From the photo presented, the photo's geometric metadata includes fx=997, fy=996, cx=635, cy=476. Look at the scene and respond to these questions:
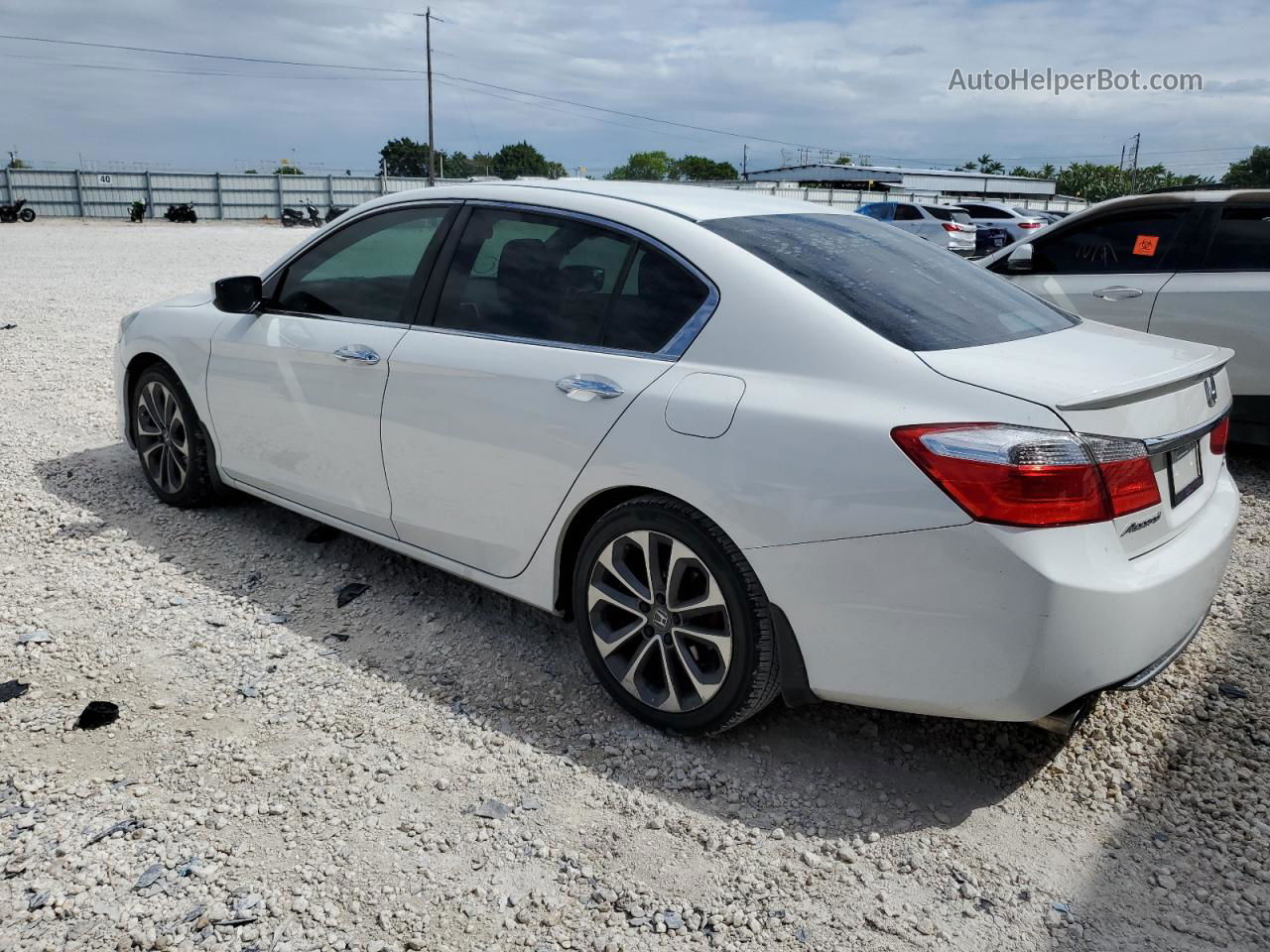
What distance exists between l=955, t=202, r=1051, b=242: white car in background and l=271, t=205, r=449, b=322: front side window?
22.7 metres

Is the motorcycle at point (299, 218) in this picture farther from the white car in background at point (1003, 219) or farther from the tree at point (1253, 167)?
the tree at point (1253, 167)

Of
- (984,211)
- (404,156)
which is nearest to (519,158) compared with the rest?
(404,156)

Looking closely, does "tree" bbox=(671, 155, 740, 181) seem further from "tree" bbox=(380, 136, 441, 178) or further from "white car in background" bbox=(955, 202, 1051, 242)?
"white car in background" bbox=(955, 202, 1051, 242)

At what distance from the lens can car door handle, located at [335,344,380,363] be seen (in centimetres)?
374

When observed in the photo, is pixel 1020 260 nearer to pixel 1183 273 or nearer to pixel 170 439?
pixel 1183 273

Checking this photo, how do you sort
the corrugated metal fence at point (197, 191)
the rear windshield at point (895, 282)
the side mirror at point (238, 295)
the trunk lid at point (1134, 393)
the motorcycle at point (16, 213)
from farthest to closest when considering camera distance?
the corrugated metal fence at point (197, 191) → the motorcycle at point (16, 213) → the side mirror at point (238, 295) → the rear windshield at point (895, 282) → the trunk lid at point (1134, 393)

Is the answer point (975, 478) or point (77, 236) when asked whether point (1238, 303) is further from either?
point (77, 236)

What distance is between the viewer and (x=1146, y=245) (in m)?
6.39

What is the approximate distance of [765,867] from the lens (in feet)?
8.54

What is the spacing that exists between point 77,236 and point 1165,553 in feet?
113

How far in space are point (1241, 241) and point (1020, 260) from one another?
53.0 inches

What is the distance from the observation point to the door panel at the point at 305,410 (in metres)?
3.79

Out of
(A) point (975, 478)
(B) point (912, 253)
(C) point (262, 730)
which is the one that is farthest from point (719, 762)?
(B) point (912, 253)

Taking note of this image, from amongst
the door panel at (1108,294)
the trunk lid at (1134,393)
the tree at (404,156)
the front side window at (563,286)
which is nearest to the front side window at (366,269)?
the front side window at (563,286)
